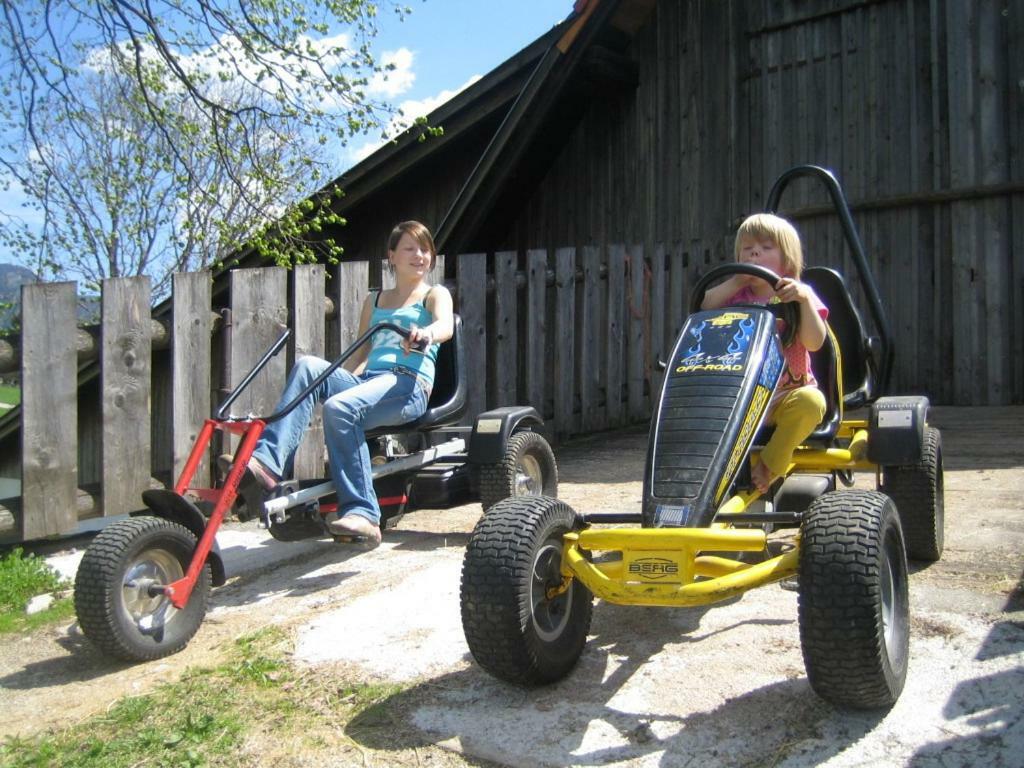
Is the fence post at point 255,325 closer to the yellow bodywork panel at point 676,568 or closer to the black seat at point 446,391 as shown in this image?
the black seat at point 446,391

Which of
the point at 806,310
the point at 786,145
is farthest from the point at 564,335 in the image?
the point at 806,310

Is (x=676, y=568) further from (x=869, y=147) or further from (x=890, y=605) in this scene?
(x=869, y=147)

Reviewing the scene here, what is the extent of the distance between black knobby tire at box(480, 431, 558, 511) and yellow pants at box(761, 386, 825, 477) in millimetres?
1313

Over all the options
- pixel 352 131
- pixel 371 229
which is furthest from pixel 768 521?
pixel 371 229

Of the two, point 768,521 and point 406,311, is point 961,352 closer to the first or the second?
point 406,311

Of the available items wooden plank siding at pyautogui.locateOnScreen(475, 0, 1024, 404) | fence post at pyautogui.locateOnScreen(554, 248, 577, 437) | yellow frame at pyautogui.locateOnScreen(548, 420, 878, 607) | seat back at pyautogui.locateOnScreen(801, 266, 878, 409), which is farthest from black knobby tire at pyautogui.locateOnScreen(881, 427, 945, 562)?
wooden plank siding at pyautogui.locateOnScreen(475, 0, 1024, 404)

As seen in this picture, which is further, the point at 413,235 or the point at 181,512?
the point at 413,235

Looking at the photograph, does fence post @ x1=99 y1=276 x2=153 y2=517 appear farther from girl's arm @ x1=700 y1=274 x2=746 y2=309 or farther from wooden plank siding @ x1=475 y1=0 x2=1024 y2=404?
wooden plank siding @ x1=475 y1=0 x2=1024 y2=404

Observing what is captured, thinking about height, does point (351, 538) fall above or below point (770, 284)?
below

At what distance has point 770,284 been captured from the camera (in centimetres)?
341

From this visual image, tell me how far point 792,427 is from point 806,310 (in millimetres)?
403

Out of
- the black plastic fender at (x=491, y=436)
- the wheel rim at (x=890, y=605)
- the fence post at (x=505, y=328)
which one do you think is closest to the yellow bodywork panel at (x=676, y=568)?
the wheel rim at (x=890, y=605)

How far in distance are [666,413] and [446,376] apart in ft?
7.05

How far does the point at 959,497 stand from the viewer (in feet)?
16.5
